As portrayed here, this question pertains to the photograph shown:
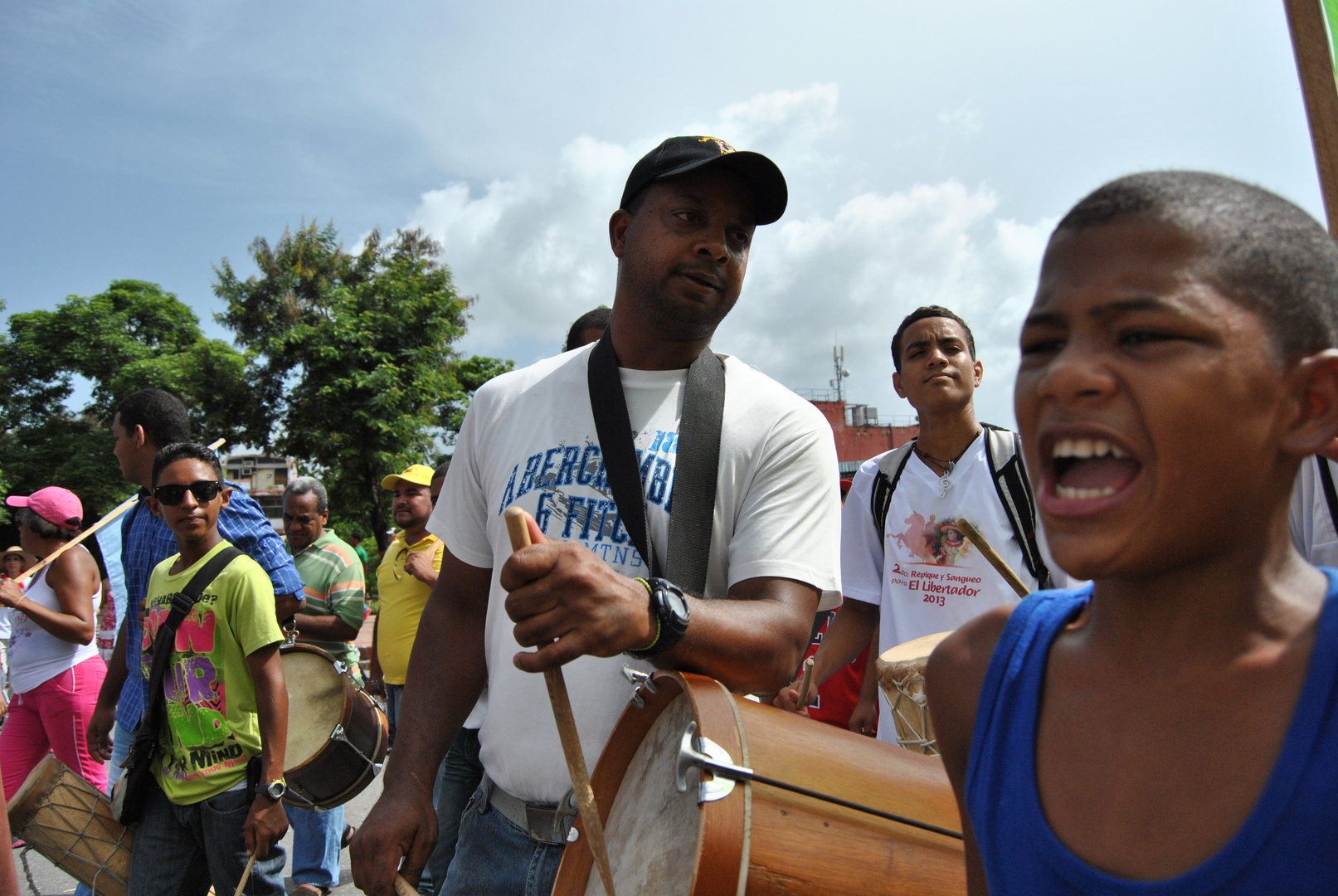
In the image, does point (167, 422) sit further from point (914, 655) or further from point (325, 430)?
point (325, 430)

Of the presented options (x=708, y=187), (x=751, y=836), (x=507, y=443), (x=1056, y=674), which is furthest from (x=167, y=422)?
(x=1056, y=674)

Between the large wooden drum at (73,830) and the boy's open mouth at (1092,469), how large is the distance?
3986 mm

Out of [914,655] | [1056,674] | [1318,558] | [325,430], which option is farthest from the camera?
[325,430]

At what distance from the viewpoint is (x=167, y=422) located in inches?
184

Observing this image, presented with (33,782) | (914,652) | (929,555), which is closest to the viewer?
(914,652)

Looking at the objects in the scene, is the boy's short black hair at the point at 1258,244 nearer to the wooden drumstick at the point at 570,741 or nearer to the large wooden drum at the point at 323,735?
the wooden drumstick at the point at 570,741

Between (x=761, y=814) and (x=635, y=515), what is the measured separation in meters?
0.73

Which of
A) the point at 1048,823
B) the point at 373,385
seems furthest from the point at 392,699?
the point at 373,385

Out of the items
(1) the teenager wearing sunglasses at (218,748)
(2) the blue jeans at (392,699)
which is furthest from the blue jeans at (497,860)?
(2) the blue jeans at (392,699)

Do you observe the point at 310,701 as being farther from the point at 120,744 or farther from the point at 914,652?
the point at 914,652

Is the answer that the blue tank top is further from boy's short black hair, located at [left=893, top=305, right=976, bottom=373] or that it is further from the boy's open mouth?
boy's short black hair, located at [left=893, top=305, right=976, bottom=373]

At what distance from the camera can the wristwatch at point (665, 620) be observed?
1.50 m

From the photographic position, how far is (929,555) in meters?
3.34

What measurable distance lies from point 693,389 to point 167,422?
3907 mm
